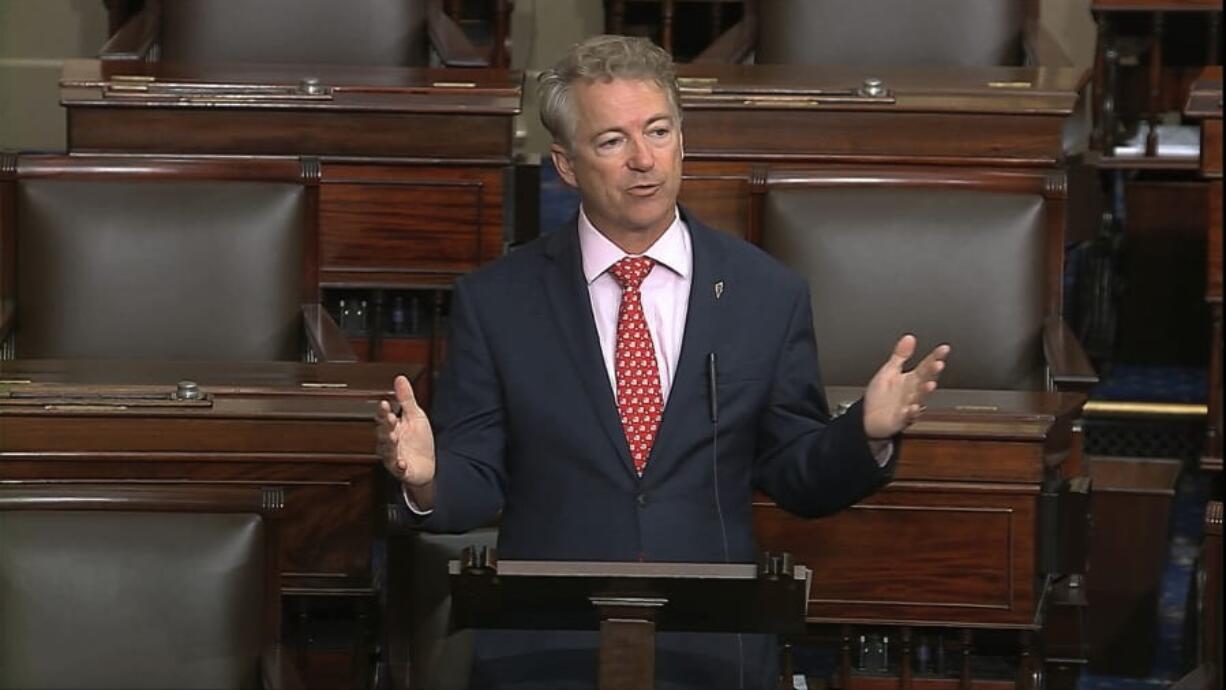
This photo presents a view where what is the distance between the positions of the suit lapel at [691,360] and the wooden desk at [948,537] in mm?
231

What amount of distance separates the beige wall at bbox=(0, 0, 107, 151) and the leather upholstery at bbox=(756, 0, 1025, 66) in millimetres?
1071

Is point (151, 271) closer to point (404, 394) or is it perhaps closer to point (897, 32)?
point (404, 394)

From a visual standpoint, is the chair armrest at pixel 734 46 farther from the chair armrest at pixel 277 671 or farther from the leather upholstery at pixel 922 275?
the chair armrest at pixel 277 671

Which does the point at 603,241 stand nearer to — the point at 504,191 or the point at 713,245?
the point at 713,245

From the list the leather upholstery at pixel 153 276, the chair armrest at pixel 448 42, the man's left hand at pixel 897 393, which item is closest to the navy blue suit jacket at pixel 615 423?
the man's left hand at pixel 897 393

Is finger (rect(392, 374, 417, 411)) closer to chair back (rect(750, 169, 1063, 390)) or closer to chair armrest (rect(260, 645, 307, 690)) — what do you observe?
chair armrest (rect(260, 645, 307, 690))

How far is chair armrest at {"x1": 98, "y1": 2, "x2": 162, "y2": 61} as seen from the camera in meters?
2.38

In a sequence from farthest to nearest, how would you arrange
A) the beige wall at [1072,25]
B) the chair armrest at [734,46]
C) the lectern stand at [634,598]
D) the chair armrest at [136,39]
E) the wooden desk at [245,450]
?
the beige wall at [1072,25] → the chair armrest at [734,46] → the chair armrest at [136,39] → the wooden desk at [245,450] → the lectern stand at [634,598]

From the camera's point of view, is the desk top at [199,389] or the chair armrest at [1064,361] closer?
the desk top at [199,389]

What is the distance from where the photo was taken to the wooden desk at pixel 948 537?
5.27 ft

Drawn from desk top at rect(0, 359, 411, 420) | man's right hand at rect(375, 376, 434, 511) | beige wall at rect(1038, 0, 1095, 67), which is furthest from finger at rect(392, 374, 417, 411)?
beige wall at rect(1038, 0, 1095, 67)

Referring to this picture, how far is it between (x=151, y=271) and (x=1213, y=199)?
92 cm

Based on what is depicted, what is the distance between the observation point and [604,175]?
4.63 feet

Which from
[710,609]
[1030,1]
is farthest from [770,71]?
[710,609]
